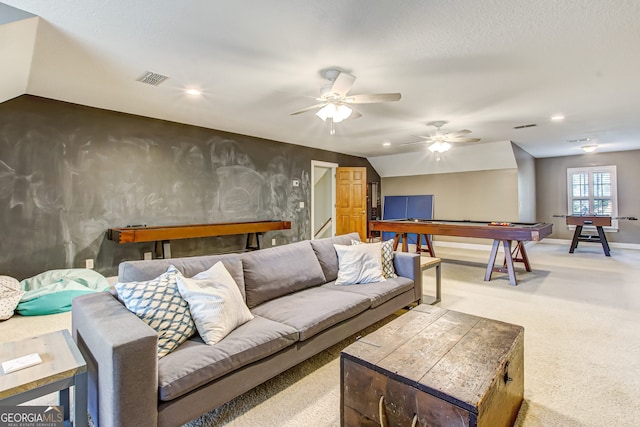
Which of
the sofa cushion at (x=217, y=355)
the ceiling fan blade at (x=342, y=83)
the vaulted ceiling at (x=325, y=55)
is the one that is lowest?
the sofa cushion at (x=217, y=355)

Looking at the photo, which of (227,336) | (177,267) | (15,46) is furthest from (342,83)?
(15,46)

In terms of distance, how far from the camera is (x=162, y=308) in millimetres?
1657

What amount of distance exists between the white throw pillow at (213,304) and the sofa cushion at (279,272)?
0.32 m

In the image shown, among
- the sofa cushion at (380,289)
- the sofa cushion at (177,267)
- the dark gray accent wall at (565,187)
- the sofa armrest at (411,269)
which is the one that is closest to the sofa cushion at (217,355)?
the sofa cushion at (177,267)

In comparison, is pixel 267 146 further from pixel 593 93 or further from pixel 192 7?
pixel 593 93

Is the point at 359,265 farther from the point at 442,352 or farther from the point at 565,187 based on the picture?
the point at 565,187

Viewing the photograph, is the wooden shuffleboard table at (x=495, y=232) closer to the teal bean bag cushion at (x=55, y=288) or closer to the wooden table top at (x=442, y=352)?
the wooden table top at (x=442, y=352)

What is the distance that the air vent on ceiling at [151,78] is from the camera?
9.71 feet

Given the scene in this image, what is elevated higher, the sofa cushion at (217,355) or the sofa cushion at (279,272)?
the sofa cushion at (279,272)

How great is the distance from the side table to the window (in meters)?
9.99

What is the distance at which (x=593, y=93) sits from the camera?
3496mm

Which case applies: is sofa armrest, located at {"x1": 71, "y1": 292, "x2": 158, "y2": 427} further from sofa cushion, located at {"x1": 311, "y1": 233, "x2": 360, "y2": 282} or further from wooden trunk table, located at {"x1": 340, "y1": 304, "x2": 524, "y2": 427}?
sofa cushion, located at {"x1": 311, "y1": 233, "x2": 360, "y2": 282}

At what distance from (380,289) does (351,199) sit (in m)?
4.55

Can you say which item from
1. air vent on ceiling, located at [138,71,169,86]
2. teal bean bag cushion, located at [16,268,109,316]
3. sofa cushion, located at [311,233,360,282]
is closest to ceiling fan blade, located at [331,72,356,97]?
sofa cushion, located at [311,233,360,282]
